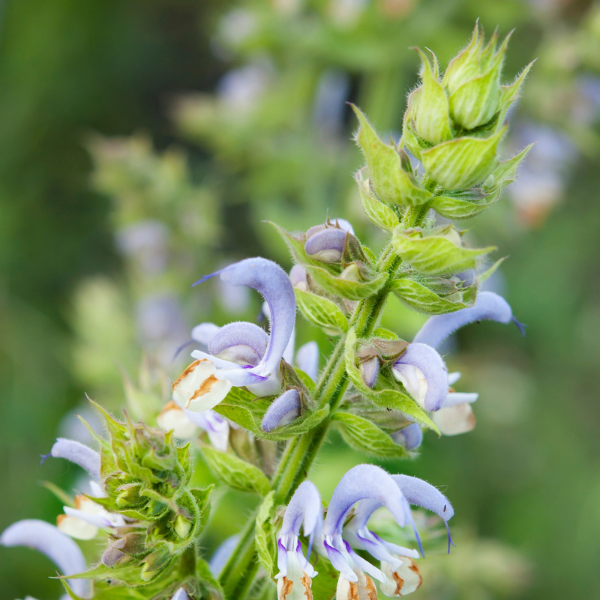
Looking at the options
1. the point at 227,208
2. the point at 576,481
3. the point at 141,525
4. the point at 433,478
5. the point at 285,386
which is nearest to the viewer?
the point at 141,525

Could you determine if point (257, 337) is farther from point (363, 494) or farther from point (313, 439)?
point (363, 494)

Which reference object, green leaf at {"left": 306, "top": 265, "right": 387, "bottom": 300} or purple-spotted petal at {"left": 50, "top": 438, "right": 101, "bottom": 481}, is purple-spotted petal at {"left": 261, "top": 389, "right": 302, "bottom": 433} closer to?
green leaf at {"left": 306, "top": 265, "right": 387, "bottom": 300}

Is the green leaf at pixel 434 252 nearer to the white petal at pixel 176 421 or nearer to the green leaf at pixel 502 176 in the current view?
the green leaf at pixel 502 176

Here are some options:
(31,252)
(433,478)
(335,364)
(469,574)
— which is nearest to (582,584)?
(433,478)

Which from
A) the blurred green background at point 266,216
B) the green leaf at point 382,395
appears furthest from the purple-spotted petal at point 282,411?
the blurred green background at point 266,216

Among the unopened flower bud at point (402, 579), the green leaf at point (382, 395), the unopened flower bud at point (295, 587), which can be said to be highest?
the green leaf at point (382, 395)

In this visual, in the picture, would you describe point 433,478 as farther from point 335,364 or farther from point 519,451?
point 335,364
